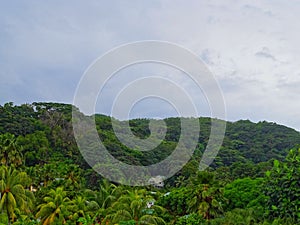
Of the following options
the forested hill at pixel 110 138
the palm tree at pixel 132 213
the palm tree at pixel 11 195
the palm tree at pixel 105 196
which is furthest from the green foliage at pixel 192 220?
the forested hill at pixel 110 138

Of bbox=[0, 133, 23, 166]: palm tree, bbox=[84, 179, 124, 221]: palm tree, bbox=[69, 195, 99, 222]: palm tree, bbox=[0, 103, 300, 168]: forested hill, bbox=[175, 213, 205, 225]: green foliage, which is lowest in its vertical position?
bbox=[175, 213, 205, 225]: green foliage

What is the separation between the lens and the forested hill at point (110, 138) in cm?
6469

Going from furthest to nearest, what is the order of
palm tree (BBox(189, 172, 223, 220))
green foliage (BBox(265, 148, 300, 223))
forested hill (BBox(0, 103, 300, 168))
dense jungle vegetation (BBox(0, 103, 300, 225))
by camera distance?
forested hill (BBox(0, 103, 300, 168)), palm tree (BBox(189, 172, 223, 220)), dense jungle vegetation (BBox(0, 103, 300, 225)), green foliage (BBox(265, 148, 300, 223))

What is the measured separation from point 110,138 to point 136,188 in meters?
20.9

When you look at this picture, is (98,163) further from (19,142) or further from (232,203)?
(232,203)

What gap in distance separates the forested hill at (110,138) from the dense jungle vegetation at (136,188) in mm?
167

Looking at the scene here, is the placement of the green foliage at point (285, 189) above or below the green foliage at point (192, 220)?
above

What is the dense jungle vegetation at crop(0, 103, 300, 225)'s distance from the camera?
92.3 feet

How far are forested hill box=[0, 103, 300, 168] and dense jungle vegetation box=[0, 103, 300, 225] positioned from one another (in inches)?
6.6

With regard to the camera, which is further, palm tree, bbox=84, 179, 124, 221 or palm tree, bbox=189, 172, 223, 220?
palm tree, bbox=84, 179, 124, 221

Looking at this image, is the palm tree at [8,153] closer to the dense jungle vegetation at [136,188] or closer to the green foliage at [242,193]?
the dense jungle vegetation at [136,188]

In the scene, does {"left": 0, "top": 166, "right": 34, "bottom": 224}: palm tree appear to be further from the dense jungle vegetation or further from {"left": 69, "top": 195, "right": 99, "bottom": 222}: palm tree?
{"left": 69, "top": 195, "right": 99, "bottom": 222}: palm tree

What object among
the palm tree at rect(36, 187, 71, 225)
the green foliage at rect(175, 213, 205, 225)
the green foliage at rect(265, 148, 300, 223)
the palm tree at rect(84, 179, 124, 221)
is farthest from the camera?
the palm tree at rect(84, 179, 124, 221)

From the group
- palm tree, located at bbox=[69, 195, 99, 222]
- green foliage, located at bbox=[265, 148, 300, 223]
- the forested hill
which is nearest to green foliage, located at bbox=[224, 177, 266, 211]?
green foliage, located at bbox=[265, 148, 300, 223]
